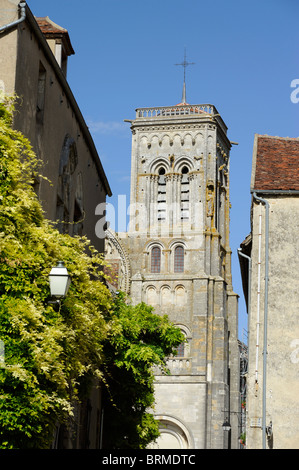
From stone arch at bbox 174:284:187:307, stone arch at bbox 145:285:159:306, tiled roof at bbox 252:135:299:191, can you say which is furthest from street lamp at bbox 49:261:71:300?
stone arch at bbox 145:285:159:306

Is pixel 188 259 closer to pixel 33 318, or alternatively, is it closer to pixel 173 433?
pixel 173 433

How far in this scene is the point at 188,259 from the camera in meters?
52.6

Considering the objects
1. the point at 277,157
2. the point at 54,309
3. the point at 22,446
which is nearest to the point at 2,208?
the point at 54,309

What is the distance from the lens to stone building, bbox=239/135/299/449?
18.5 meters

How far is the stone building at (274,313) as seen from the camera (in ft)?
60.7

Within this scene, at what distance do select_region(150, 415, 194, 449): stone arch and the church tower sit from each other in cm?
6

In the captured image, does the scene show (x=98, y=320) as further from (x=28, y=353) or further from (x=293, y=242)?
(x=293, y=242)

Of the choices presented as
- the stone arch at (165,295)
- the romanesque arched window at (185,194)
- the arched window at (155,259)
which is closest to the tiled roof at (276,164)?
the stone arch at (165,295)

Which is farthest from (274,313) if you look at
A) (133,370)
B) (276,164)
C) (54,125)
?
(54,125)

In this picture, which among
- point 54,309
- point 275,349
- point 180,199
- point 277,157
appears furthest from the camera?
point 180,199

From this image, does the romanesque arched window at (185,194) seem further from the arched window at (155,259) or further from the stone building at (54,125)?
the stone building at (54,125)

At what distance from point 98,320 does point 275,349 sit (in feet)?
18.3

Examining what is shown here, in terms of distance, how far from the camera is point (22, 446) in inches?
447

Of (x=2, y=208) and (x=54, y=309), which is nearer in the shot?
(x=2, y=208)
